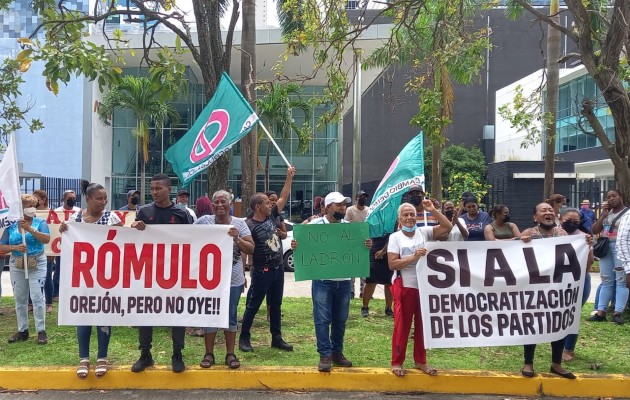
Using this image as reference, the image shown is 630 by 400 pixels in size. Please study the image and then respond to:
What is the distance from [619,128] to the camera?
895 cm

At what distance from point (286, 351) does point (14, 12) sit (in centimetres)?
2693

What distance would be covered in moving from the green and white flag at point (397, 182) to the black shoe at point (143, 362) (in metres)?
2.93

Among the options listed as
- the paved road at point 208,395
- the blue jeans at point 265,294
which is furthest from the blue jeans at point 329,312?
the blue jeans at point 265,294

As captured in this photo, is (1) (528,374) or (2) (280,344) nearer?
(1) (528,374)

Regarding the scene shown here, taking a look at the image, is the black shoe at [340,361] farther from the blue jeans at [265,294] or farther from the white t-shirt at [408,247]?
the white t-shirt at [408,247]

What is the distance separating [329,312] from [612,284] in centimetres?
492

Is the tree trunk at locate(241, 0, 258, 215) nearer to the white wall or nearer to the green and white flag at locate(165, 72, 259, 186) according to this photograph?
the green and white flag at locate(165, 72, 259, 186)

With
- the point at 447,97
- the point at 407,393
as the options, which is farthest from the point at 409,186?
the point at 447,97

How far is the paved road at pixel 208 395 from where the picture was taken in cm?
582

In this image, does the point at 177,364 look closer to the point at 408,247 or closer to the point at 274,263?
the point at 274,263

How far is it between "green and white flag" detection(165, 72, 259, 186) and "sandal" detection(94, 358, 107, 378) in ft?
7.13

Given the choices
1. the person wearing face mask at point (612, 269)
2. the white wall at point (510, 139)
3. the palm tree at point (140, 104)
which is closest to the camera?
the person wearing face mask at point (612, 269)

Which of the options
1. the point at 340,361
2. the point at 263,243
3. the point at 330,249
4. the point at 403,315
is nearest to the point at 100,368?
the point at 263,243

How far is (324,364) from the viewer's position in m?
6.12
